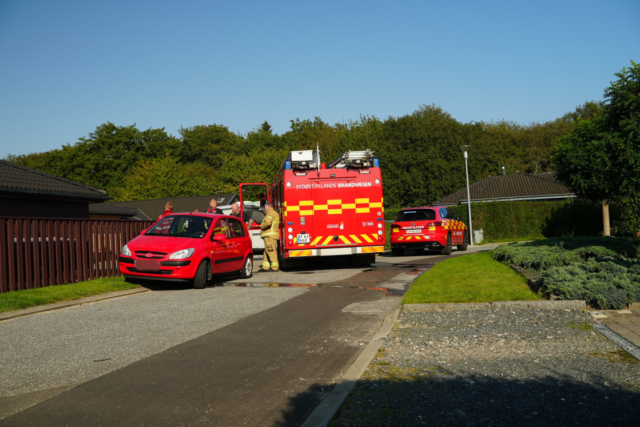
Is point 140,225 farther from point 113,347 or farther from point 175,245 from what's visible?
point 113,347

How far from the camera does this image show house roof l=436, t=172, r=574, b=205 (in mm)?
46938

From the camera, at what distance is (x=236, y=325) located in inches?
306

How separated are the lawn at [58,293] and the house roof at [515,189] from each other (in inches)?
1530

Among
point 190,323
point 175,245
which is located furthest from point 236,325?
point 175,245

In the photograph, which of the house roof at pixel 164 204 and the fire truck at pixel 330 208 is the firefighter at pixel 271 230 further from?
the house roof at pixel 164 204

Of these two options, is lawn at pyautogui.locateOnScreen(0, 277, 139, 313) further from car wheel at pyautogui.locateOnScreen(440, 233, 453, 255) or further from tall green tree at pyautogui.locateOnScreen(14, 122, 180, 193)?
tall green tree at pyautogui.locateOnScreen(14, 122, 180, 193)

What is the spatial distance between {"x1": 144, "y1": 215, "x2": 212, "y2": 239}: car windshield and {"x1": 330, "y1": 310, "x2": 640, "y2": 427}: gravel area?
272 inches

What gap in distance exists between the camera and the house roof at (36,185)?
20.0m

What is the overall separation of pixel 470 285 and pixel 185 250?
18.8 ft

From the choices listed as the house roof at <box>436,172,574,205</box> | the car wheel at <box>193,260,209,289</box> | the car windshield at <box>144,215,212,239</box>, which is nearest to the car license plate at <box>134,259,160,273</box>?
the car wheel at <box>193,260,209,289</box>

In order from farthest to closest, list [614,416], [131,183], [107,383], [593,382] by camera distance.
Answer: [131,183], [107,383], [593,382], [614,416]

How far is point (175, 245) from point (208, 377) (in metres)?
6.99

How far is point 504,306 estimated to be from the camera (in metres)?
7.89

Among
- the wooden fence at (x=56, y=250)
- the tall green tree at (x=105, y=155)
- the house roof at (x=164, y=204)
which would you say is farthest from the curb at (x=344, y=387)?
the tall green tree at (x=105, y=155)
